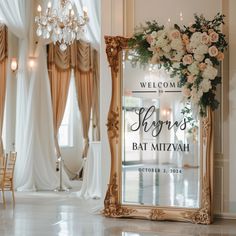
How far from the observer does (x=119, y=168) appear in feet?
24.6

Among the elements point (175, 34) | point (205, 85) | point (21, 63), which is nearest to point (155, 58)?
point (175, 34)

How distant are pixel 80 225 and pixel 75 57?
663cm

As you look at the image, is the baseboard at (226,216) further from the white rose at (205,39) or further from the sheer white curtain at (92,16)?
the sheer white curtain at (92,16)

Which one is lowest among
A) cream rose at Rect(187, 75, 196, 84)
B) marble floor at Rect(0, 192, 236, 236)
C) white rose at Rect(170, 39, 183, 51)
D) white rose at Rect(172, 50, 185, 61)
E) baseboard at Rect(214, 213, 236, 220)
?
marble floor at Rect(0, 192, 236, 236)

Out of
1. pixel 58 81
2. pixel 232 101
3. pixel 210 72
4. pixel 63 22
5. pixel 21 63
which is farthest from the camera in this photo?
pixel 58 81

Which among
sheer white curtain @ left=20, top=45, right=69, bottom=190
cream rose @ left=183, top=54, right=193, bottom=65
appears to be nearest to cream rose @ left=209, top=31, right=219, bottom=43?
cream rose @ left=183, top=54, right=193, bottom=65

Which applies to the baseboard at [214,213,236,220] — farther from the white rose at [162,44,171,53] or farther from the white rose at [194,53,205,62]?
the white rose at [162,44,171,53]

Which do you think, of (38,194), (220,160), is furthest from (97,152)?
(220,160)

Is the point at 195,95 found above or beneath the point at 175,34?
beneath

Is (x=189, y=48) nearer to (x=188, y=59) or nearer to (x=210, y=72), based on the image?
(x=188, y=59)

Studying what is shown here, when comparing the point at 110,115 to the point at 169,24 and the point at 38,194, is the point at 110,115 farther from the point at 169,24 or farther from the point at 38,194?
the point at 38,194

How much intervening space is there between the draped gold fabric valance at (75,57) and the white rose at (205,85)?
20.0 ft

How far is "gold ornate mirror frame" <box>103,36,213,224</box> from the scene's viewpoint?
7047 mm

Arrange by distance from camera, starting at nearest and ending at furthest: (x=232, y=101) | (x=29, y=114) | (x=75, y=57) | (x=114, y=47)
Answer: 1. (x=232, y=101)
2. (x=114, y=47)
3. (x=29, y=114)
4. (x=75, y=57)
